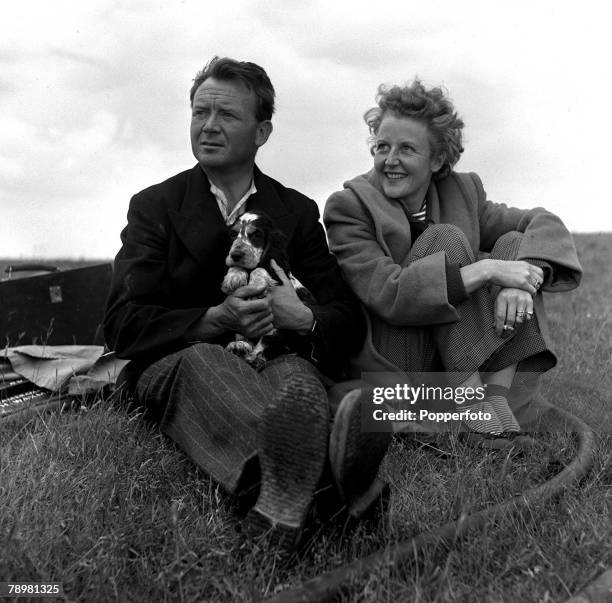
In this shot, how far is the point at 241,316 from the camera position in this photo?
3656mm

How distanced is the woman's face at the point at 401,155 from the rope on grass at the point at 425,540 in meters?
1.54

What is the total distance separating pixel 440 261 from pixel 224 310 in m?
1.05

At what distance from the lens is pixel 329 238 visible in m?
4.39

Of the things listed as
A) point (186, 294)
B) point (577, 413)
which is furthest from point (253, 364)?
point (577, 413)

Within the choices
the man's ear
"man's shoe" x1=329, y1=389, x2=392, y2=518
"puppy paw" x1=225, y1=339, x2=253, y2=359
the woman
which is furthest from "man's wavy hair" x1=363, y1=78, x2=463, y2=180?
"man's shoe" x1=329, y1=389, x2=392, y2=518

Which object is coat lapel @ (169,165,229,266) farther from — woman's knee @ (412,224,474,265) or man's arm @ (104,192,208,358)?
woman's knee @ (412,224,474,265)

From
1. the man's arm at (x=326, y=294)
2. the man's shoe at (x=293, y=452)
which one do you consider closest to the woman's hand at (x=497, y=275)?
the man's arm at (x=326, y=294)

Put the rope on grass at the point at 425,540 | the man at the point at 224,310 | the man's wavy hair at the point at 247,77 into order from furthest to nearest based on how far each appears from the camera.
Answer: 1. the man's wavy hair at the point at 247,77
2. the man at the point at 224,310
3. the rope on grass at the point at 425,540

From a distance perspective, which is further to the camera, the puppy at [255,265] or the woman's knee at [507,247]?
the woman's knee at [507,247]

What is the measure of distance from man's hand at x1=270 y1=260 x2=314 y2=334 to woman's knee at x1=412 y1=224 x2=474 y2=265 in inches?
26.7

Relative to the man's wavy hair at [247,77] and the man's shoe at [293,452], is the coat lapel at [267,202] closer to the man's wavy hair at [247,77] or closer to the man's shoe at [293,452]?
the man's wavy hair at [247,77]

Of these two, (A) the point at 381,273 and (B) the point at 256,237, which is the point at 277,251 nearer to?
(B) the point at 256,237

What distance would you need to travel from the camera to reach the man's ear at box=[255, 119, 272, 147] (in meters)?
4.17

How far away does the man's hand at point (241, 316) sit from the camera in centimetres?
366
